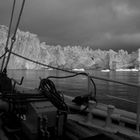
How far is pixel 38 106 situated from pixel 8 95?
502 mm

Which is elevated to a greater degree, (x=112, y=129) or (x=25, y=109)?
(x=25, y=109)

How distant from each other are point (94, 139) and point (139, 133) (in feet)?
2.72

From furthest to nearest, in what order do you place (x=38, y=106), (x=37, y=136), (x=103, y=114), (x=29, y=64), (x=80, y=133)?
(x=29, y=64) → (x=103, y=114) → (x=80, y=133) → (x=38, y=106) → (x=37, y=136)

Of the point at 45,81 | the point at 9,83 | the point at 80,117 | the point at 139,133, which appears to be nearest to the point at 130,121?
the point at 139,133

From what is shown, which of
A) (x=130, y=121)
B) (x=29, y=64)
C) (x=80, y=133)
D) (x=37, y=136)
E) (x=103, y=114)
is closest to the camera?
(x=37, y=136)

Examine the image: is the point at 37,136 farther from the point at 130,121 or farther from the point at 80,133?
the point at 130,121

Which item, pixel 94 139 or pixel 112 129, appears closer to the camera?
pixel 94 139

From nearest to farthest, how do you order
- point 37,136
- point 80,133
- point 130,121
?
point 37,136 → point 80,133 → point 130,121

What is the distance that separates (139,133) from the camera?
2.50 metres

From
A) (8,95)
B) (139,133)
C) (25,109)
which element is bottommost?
(139,133)

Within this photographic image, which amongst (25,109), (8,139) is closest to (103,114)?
(25,109)

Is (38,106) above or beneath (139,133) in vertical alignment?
above

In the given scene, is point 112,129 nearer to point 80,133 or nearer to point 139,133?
point 139,133

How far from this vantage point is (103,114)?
3.07m
